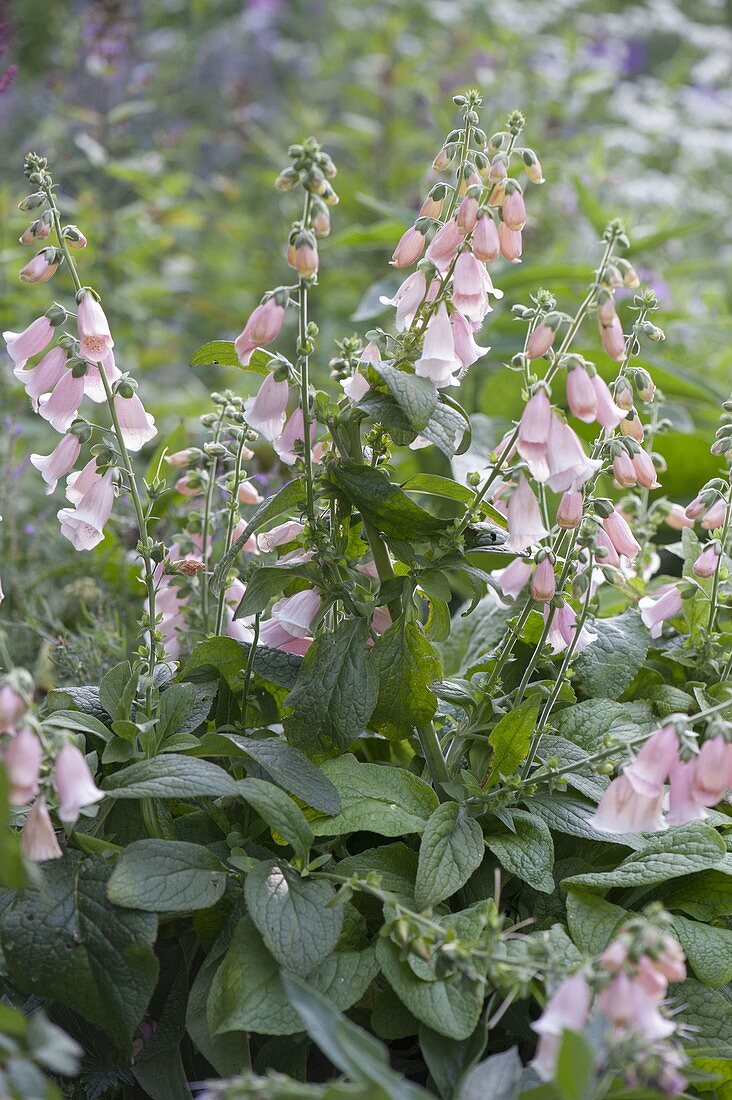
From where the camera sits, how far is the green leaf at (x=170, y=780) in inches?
42.8

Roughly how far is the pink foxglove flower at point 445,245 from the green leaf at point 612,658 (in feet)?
1.75

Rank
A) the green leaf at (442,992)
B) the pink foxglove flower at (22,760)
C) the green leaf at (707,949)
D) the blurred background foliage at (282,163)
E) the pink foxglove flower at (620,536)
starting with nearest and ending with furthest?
1. the pink foxglove flower at (22,760)
2. the green leaf at (442,992)
3. the green leaf at (707,949)
4. the pink foxglove flower at (620,536)
5. the blurred background foliage at (282,163)

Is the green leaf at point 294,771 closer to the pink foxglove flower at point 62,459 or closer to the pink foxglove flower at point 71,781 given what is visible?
the pink foxglove flower at point 71,781

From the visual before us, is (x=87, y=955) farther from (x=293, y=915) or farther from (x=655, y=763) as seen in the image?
(x=655, y=763)

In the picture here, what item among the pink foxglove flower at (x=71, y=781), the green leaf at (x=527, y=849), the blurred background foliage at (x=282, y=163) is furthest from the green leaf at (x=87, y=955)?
the blurred background foliage at (x=282, y=163)

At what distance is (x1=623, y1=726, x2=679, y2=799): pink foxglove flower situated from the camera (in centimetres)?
102

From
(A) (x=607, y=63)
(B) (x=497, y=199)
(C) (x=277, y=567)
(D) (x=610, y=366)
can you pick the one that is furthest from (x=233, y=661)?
(A) (x=607, y=63)

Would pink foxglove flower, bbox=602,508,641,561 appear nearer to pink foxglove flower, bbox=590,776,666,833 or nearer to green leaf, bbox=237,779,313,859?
pink foxglove flower, bbox=590,776,666,833

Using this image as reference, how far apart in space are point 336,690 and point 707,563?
50cm

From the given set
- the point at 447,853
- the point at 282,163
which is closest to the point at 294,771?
the point at 447,853

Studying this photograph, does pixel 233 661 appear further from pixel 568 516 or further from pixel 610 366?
pixel 610 366

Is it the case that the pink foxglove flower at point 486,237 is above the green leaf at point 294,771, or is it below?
above

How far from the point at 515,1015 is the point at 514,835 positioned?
0.61 ft

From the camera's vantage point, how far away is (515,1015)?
119cm
